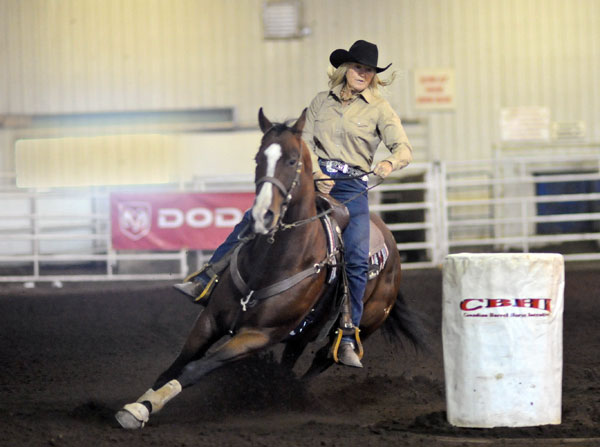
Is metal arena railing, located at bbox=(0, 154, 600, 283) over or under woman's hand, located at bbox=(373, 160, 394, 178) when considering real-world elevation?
under

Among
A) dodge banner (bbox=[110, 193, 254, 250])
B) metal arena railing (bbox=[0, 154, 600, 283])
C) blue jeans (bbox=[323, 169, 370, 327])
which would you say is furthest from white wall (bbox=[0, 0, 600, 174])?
blue jeans (bbox=[323, 169, 370, 327])

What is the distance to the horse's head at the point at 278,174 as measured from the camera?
3.74m

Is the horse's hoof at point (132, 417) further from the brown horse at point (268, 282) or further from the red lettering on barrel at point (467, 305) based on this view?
the red lettering on barrel at point (467, 305)

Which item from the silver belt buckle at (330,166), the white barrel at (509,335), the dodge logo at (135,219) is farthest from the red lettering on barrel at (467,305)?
the dodge logo at (135,219)

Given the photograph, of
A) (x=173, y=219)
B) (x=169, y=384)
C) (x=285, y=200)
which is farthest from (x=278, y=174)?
(x=173, y=219)

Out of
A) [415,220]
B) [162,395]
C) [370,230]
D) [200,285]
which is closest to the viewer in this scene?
[162,395]

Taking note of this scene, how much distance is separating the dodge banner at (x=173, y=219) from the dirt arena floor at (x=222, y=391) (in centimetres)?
250

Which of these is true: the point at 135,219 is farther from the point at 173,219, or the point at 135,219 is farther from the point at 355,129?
the point at 355,129

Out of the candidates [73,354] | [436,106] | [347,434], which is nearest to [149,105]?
[436,106]

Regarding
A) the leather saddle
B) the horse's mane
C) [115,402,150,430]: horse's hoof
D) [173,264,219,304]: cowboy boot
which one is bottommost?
[115,402,150,430]: horse's hoof

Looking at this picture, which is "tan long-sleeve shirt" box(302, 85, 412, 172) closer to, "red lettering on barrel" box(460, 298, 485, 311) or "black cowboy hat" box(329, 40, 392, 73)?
"black cowboy hat" box(329, 40, 392, 73)

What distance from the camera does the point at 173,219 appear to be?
35.8 feet

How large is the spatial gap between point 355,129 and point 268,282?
1.02 meters

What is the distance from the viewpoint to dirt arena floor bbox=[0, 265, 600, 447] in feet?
12.4
